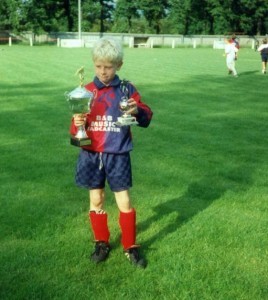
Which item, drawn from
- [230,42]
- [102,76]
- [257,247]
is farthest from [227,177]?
[230,42]

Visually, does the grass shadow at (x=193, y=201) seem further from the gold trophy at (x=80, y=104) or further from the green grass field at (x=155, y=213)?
the gold trophy at (x=80, y=104)

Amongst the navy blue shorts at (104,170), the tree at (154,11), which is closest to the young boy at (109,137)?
the navy blue shorts at (104,170)

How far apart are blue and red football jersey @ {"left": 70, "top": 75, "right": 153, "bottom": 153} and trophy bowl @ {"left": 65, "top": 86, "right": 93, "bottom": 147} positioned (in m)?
0.08

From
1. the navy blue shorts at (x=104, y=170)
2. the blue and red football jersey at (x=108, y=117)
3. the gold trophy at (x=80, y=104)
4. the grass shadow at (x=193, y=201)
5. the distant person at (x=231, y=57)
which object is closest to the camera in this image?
the gold trophy at (x=80, y=104)

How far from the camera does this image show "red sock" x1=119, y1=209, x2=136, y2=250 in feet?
14.1

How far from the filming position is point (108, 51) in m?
3.84

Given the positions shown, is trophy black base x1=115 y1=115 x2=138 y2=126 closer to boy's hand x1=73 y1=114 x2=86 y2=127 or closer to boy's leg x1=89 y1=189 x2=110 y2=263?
boy's hand x1=73 y1=114 x2=86 y2=127

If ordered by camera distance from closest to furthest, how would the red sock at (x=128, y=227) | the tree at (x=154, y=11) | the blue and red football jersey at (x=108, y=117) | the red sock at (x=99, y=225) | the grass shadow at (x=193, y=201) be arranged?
the blue and red football jersey at (x=108, y=117) → the red sock at (x=128, y=227) → the red sock at (x=99, y=225) → the grass shadow at (x=193, y=201) → the tree at (x=154, y=11)

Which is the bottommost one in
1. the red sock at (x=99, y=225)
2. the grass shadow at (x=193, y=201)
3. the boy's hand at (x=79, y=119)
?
the grass shadow at (x=193, y=201)

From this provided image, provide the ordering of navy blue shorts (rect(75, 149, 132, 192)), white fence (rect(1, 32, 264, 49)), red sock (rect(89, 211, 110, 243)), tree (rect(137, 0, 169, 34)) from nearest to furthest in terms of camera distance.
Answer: navy blue shorts (rect(75, 149, 132, 192)) < red sock (rect(89, 211, 110, 243)) < white fence (rect(1, 32, 264, 49)) < tree (rect(137, 0, 169, 34))

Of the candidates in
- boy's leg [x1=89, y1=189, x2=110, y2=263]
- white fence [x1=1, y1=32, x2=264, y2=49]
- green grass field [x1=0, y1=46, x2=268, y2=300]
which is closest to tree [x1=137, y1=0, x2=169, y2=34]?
white fence [x1=1, y1=32, x2=264, y2=49]

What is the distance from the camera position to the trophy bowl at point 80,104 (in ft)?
12.5

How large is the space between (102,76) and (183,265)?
5.54 ft

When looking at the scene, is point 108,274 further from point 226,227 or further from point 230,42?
point 230,42
